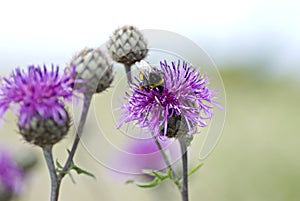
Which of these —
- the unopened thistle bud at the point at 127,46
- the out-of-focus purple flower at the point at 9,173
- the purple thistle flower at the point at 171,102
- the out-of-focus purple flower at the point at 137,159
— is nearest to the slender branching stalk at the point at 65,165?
the purple thistle flower at the point at 171,102

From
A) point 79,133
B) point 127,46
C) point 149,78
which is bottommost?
point 79,133

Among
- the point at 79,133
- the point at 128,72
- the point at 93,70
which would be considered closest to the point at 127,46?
the point at 128,72

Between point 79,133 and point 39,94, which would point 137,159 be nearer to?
point 79,133

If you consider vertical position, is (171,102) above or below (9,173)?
above

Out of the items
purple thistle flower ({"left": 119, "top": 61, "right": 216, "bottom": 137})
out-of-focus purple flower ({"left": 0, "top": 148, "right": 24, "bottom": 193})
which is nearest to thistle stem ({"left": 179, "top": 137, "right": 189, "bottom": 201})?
purple thistle flower ({"left": 119, "top": 61, "right": 216, "bottom": 137})

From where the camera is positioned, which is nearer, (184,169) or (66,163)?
(66,163)

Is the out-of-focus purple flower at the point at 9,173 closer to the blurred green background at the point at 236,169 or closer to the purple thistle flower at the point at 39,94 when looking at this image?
the blurred green background at the point at 236,169

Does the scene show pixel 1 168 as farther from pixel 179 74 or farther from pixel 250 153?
pixel 250 153
